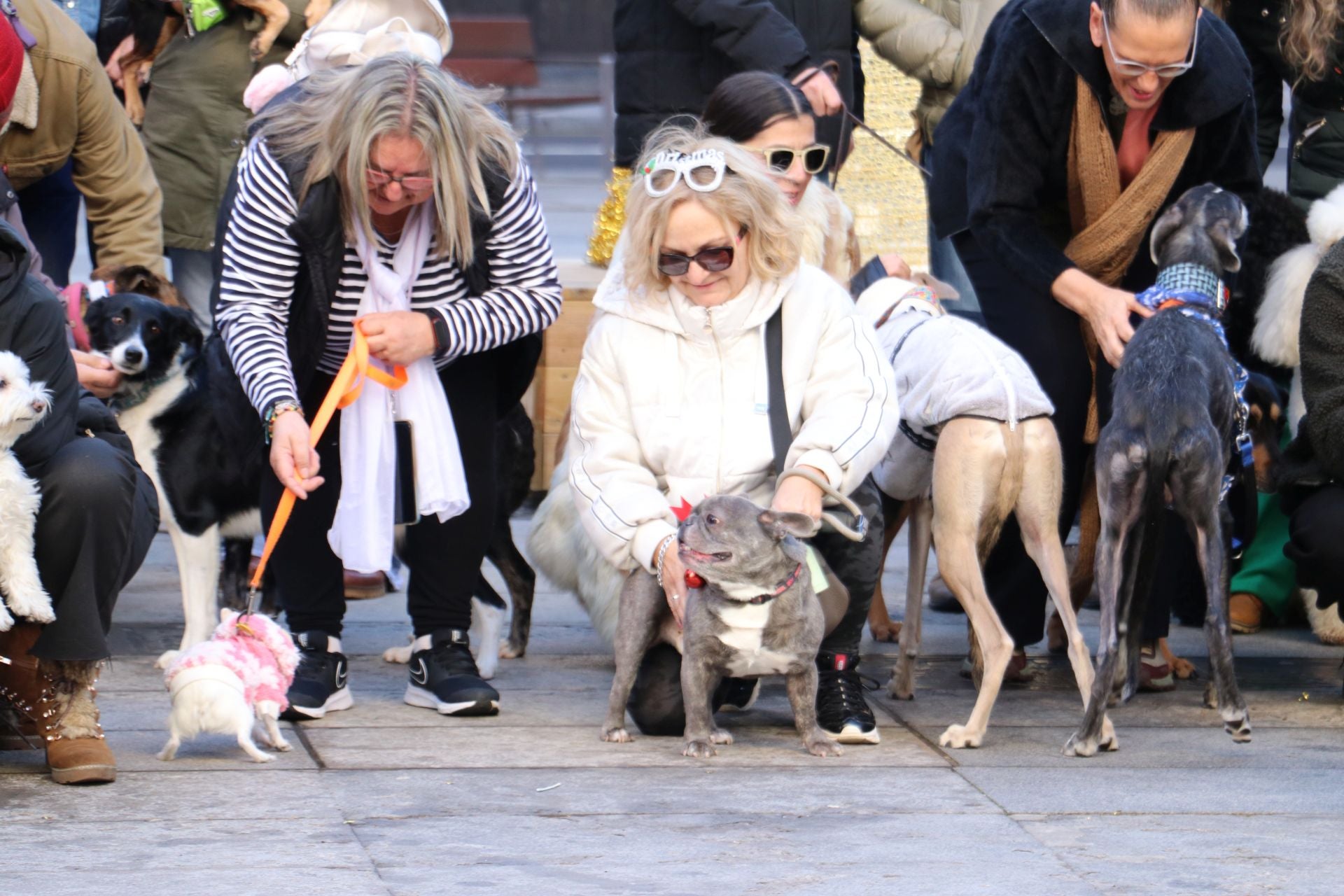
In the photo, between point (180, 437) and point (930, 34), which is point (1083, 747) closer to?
point (180, 437)

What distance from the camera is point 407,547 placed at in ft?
16.4

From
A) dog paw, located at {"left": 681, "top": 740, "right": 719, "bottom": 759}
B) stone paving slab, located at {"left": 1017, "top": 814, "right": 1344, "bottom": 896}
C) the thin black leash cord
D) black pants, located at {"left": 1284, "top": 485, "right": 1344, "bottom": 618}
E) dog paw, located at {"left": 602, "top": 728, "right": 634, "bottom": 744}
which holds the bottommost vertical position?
dog paw, located at {"left": 602, "top": 728, "right": 634, "bottom": 744}

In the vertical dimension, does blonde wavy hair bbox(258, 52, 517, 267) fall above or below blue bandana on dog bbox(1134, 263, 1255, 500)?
above

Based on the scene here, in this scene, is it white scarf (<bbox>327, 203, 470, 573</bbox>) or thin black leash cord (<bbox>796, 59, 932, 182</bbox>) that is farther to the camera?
thin black leash cord (<bbox>796, 59, 932, 182</bbox>)

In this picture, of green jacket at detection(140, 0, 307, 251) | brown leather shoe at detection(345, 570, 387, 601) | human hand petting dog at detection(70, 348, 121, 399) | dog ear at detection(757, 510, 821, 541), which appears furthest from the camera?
green jacket at detection(140, 0, 307, 251)

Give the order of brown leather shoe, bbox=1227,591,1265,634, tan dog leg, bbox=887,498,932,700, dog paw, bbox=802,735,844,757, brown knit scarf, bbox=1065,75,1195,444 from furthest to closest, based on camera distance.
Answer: brown leather shoe, bbox=1227,591,1265,634
tan dog leg, bbox=887,498,932,700
brown knit scarf, bbox=1065,75,1195,444
dog paw, bbox=802,735,844,757

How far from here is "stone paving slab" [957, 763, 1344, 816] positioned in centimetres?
403

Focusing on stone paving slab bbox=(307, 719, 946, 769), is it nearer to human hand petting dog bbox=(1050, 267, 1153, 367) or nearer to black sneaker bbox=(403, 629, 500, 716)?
black sneaker bbox=(403, 629, 500, 716)

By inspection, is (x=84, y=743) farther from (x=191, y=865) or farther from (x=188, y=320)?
(x=188, y=320)

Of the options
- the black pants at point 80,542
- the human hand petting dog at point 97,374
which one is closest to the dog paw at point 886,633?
the human hand petting dog at point 97,374

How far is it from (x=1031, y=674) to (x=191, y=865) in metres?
2.75

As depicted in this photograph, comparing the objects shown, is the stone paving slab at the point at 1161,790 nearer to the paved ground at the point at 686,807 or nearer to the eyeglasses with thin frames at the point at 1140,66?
the paved ground at the point at 686,807

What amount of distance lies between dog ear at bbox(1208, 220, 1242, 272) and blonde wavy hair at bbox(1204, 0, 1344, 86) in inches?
67.7

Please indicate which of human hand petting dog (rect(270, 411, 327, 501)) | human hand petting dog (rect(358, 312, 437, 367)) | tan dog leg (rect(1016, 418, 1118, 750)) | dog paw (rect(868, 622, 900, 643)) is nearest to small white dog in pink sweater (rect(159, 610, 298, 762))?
human hand petting dog (rect(270, 411, 327, 501))
